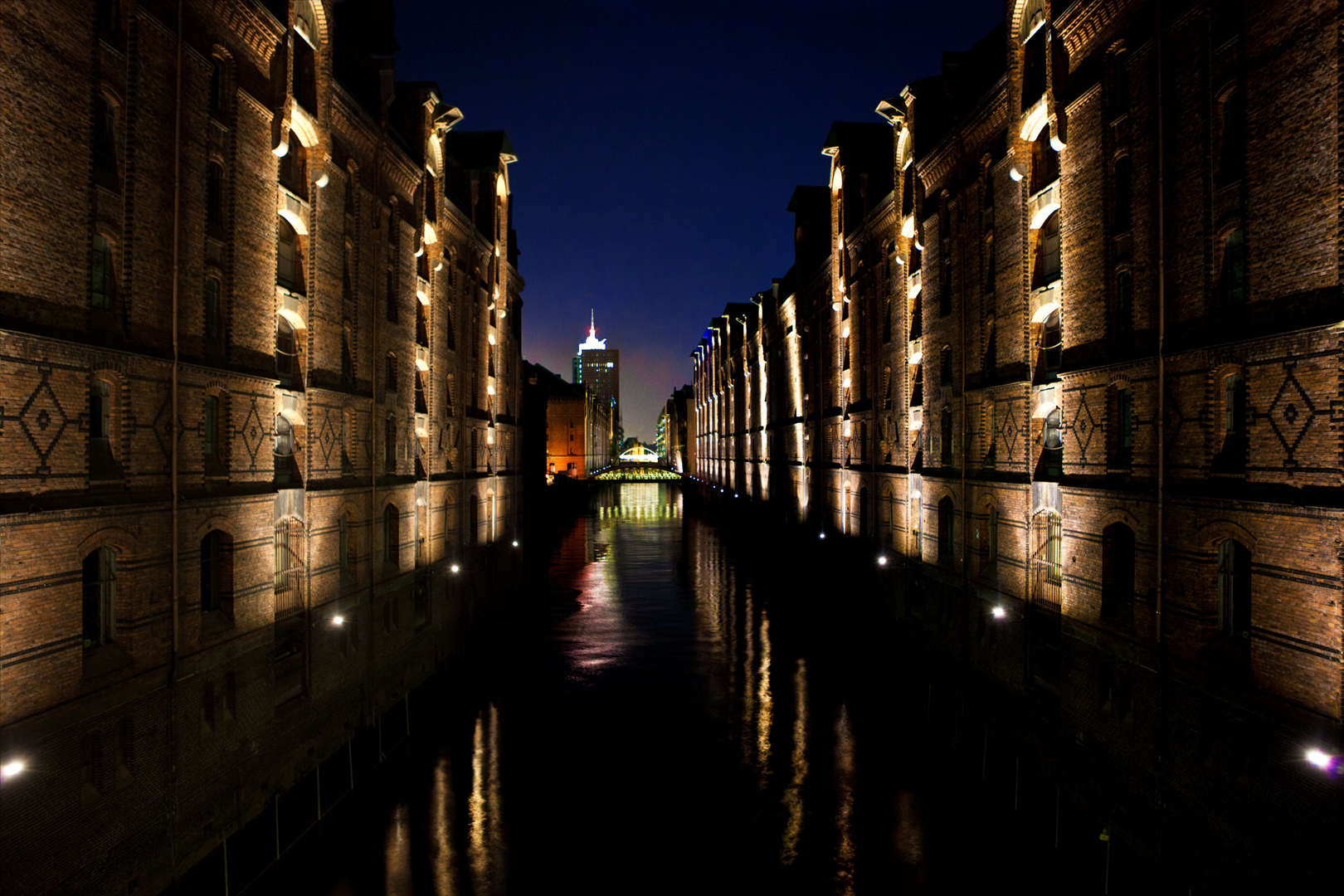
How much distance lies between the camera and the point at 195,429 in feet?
40.6

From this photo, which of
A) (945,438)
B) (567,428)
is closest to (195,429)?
(945,438)

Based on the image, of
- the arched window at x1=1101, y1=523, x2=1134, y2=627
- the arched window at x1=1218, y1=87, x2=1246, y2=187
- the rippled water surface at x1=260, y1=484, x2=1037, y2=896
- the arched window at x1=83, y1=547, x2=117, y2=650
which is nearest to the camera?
the arched window at x1=83, y1=547, x2=117, y2=650

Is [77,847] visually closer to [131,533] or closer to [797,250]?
[131,533]

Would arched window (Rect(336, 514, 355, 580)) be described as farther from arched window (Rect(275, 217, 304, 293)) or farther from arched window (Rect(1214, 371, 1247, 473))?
arched window (Rect(1214, 371, 1247, 473))

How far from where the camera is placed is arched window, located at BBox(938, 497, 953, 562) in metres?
22.3

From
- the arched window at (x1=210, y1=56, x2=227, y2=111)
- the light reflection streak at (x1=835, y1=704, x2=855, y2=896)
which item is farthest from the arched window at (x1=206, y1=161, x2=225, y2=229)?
the light reflection streak at (x1=835, y1=704, x2=855, y2=896)

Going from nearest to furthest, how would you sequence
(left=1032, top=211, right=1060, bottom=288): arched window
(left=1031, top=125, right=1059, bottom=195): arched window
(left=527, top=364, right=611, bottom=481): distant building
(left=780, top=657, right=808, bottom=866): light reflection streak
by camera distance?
1. (left=780, top=657, right=808, bottom=866): light reflection streak
2. (left=1031, top=125, right=1059, bottom=195): arched window
3. (left=1032, top=211, right=1060, bottom=288): arched window
4. (left=527, top=364, right=611, bottom=481): distant building

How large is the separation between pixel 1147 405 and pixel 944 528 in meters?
10.2

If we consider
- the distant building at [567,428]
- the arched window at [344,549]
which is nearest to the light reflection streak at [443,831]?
the arched window at [344,549]

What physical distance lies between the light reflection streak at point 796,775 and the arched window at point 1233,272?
1118 centimetres

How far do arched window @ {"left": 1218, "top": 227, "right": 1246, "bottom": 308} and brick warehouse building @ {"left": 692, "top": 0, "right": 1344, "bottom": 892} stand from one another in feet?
0.15

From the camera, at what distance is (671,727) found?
18.4m

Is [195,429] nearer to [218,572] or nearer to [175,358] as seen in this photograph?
[175,358]

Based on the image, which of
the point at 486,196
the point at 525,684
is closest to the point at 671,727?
the point at 525,684
